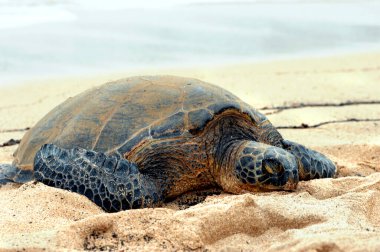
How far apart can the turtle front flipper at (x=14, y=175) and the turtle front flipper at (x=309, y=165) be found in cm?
172

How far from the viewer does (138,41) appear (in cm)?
1036

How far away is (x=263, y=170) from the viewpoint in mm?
3428

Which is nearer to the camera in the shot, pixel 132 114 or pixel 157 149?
pixel 157 149

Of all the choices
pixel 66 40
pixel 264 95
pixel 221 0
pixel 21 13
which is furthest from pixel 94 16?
pixel 264 95

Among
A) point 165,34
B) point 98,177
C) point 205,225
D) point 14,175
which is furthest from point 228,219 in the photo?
point 165,34

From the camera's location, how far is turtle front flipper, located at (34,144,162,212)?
327 centimetres

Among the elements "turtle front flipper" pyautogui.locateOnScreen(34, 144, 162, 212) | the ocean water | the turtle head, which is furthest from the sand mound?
the ocean water

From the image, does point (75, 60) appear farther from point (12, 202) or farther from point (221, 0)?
point (221, 0)

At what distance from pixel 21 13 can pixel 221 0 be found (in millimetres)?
5586

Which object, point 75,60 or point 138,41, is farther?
point 138,41

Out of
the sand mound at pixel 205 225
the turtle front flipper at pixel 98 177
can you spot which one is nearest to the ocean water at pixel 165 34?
the turtle front flipper at pixel 98 177

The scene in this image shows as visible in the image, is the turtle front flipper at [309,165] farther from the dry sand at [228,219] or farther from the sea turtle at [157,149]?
the dry sand at [228,219]

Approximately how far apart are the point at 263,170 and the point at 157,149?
0.64m

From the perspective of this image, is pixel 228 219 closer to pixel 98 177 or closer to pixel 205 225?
pixel 205 225
